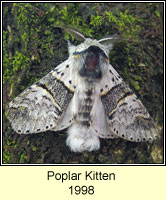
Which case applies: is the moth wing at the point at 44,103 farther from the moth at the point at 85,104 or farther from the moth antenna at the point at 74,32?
the moth antenna at the point at 74,32

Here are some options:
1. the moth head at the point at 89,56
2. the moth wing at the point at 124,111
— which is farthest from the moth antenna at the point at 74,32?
the moth wing at the point at 124,111

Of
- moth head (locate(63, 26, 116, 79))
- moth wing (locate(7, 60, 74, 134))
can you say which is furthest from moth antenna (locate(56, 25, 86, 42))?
moth wing (locate(7, 60, 74, 134))

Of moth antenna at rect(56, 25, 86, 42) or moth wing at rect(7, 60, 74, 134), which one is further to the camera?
moth antenna at rect(56, 25, 86, 42)

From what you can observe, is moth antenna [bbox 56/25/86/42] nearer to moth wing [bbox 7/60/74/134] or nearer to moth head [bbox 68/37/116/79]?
moth head [bbox 68/37/116/79]

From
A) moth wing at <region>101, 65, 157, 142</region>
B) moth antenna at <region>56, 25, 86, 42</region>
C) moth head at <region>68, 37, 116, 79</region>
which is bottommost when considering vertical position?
moth wing at <region>101, 65, 157, 142</region>

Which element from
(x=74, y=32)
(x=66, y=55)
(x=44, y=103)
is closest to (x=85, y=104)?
(x=44, y=103)

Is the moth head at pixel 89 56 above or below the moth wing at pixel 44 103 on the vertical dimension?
above

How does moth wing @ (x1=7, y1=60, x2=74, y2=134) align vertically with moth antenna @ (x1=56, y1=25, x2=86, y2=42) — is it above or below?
below
